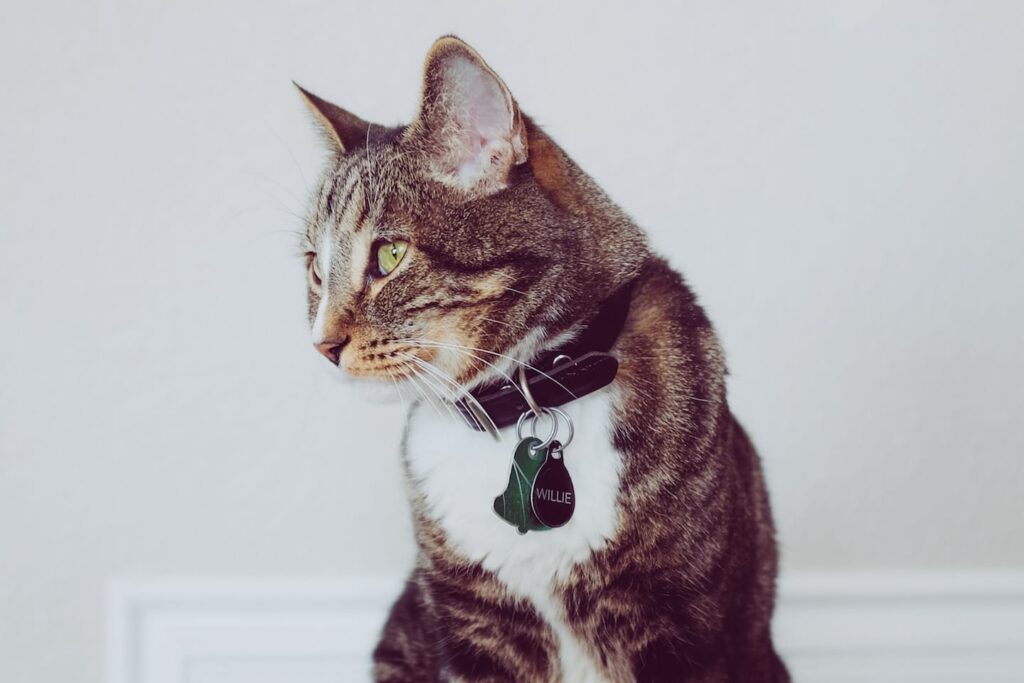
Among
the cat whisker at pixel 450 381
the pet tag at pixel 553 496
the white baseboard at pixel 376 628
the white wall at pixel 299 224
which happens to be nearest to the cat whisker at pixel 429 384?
the cat whisker at pixel 450 381

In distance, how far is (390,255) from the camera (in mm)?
772

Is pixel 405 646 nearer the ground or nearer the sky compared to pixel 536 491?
nearer the ground

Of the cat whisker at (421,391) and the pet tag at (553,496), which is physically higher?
the cat whisker at (421,391)

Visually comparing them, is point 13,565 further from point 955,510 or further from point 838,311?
point 955,510

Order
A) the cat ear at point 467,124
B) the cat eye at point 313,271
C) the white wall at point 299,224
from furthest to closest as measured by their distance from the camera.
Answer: the white wall at point 299,224 < the cat eye at point 313,271 < the cat ear at point 467,124

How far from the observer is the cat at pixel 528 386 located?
75 centimetres

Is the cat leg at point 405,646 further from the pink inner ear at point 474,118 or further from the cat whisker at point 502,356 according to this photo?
the pink inner ear at point 474,118

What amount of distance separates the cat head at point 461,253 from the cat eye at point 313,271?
0.06 meters

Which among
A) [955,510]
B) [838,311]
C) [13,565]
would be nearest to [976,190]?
[838,311]

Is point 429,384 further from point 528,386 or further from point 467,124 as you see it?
point 467,124

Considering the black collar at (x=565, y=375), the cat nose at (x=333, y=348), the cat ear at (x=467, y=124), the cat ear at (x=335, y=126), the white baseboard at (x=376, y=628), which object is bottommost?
the white baseboard at (x=376, y=628)

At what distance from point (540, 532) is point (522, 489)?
49 mm

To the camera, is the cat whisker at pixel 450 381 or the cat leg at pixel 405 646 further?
the cat leg at pixel 405 646

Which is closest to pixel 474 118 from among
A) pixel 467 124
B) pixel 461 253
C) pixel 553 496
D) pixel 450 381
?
pixel 467 124
